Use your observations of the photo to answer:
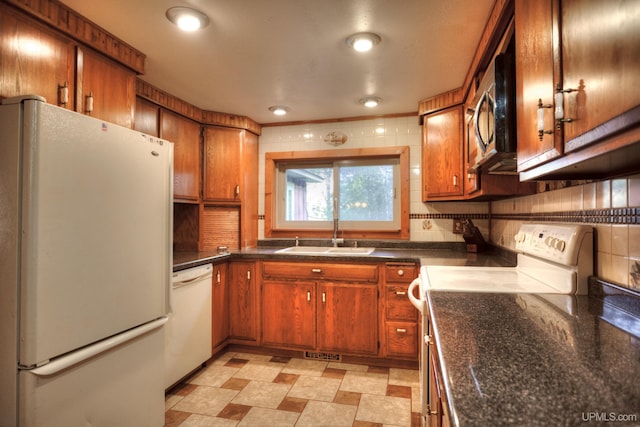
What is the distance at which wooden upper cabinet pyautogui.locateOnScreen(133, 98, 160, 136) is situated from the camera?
2430 millimetres

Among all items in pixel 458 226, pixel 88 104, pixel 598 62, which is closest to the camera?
pixel 598 62

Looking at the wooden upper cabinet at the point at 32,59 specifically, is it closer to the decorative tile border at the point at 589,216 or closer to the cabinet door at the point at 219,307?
the cabinet door at the point at 219,307

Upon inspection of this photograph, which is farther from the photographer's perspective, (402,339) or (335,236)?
(335,236)

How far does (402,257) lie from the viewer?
2.55 meters

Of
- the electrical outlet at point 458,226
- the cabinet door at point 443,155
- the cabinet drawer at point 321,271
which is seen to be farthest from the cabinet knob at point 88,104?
the electrical outlet at point 458,226

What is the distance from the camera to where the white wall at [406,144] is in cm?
307

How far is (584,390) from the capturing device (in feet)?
1.86

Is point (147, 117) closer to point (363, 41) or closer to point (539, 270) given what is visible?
point (363, 41)

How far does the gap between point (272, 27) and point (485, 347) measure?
170 cm

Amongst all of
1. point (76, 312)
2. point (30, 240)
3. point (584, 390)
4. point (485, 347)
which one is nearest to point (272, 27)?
point (30, 240)

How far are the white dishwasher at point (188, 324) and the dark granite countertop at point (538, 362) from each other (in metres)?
1.68

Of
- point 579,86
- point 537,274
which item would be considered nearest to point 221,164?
point 537,274

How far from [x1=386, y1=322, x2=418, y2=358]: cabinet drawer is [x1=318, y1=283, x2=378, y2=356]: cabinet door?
0.36 ft

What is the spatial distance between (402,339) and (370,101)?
1.89m
